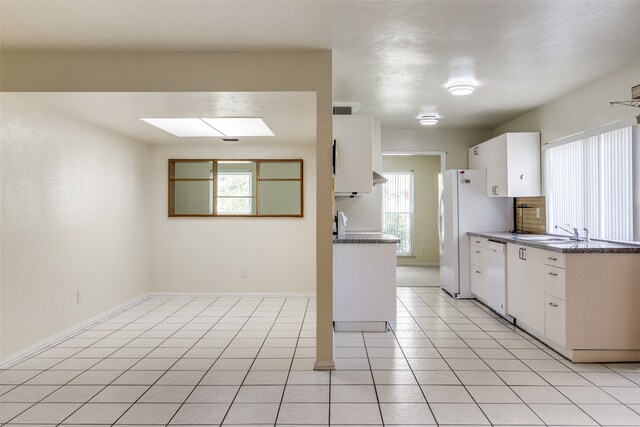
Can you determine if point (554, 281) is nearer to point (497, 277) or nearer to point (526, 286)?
point (526, 286)

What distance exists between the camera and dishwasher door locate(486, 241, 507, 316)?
4.39 m

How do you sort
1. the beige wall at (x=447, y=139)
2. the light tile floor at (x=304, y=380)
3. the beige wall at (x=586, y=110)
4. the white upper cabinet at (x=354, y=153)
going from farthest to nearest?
the beige wall at (x=447, y=139) → the white upper cabinet at (x=354, y=153) → the beige wall at (x=586, y=110) → the light tile floor at (x=304, y=380)

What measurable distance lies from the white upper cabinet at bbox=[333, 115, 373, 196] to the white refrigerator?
176 centimetres

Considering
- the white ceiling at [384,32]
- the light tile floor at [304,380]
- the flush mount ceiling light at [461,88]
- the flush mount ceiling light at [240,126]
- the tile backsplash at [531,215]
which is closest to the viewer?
the light tile floor at [304,380]

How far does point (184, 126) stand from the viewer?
4.64 meters

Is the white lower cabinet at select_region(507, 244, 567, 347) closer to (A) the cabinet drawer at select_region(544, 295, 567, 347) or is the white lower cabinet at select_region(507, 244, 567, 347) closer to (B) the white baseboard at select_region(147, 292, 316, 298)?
(A) the cabinet drawer at select_region(544, 295, 567, 347)

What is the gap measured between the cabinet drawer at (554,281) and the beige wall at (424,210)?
5533mm

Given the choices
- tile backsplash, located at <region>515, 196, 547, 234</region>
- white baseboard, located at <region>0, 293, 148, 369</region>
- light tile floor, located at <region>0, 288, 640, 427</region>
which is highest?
tile backsplash, located at <region>515, 196, 547, 234</region>

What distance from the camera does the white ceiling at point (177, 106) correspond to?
10.6ft

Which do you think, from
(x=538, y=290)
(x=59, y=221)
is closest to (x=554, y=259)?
(x=538, y=290)

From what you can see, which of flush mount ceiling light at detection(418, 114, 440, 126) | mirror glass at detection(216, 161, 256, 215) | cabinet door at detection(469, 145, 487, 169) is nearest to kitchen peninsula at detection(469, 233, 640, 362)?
cabinet door at detection(469, 145, 487, 169)

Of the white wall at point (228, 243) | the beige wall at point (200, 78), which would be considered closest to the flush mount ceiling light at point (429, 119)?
the white wall at point (228, 243)

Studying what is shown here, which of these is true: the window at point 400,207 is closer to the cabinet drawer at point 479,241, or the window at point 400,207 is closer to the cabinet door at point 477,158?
the cabinet door at point 477,158

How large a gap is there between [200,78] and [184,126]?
63.3 inches
